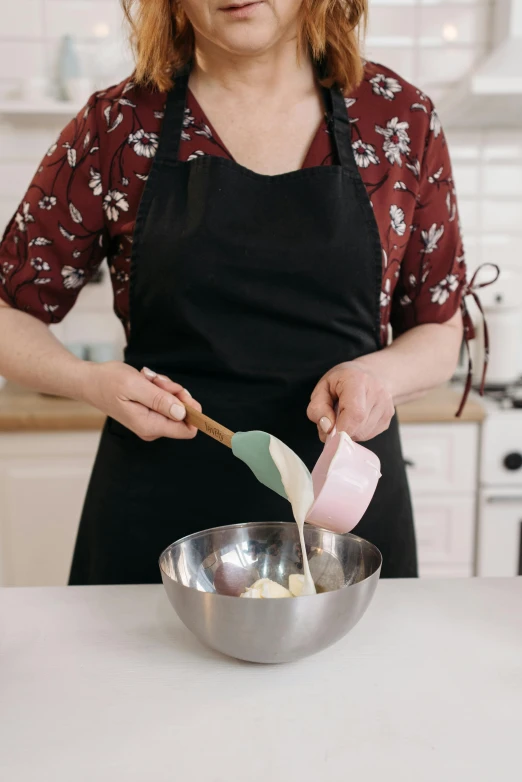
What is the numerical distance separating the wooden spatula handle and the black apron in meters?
0.19

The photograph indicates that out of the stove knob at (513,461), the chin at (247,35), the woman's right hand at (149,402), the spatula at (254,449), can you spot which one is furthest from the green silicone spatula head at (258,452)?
the stove knob at (513,461)

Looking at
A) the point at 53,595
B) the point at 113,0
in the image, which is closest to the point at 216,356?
the point at 53,595

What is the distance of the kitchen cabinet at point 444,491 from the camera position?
190 cm

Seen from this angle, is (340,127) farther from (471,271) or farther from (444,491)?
(471,271)

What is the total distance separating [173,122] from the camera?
111cm

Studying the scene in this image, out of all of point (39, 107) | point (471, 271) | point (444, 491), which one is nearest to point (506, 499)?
point (444, 491)

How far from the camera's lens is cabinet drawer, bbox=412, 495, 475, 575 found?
1940mm

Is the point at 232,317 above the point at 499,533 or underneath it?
above

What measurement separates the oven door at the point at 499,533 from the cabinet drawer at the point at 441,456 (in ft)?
0.20

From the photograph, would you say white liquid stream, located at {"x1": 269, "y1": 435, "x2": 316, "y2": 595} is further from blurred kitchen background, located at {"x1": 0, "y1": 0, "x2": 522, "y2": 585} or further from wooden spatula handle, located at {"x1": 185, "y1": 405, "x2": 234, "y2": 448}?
blurred kitchen background, located at {"x1": 0, "y1": 0, "x2": 522, "y2": 585}

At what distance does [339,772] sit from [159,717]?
16 cm

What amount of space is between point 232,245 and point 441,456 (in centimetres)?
103

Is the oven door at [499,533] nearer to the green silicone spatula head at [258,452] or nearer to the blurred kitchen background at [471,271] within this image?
the blurred kitchen background at [471,271]

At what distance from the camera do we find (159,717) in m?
0.65
